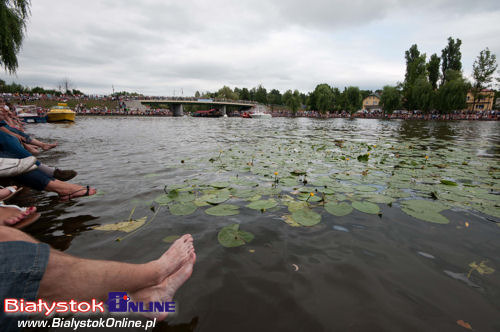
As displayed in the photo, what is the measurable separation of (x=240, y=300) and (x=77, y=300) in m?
0.99

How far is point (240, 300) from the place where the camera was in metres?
1.57

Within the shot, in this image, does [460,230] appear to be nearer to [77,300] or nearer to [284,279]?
[284,279]

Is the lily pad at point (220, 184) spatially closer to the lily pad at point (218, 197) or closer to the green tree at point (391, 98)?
the lily pad at point (218, 197)

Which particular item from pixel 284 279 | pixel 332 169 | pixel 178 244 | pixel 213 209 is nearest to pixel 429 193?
pixel 332 169

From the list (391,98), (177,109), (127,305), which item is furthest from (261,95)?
(127,305)

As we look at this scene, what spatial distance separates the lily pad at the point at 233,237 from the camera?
220cm

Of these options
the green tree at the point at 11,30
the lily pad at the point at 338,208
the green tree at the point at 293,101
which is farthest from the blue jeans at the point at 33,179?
the green tree at the point at 293,101

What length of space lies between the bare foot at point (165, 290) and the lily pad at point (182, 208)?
1144 millimetres

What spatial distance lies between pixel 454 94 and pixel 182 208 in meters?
55.7

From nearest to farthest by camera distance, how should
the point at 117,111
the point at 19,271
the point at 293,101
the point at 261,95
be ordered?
1. the point at 19,271
2. the point at 117,111
3. the point at 293,101
4. the point at 261,95

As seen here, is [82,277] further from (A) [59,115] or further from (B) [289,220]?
(A) [59,115]

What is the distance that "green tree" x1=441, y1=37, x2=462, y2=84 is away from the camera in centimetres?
4838

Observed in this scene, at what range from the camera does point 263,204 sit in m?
2.96

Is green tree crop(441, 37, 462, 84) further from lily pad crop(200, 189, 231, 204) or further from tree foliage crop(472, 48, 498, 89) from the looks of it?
lily pad crop(200, 189, 231, 204)
